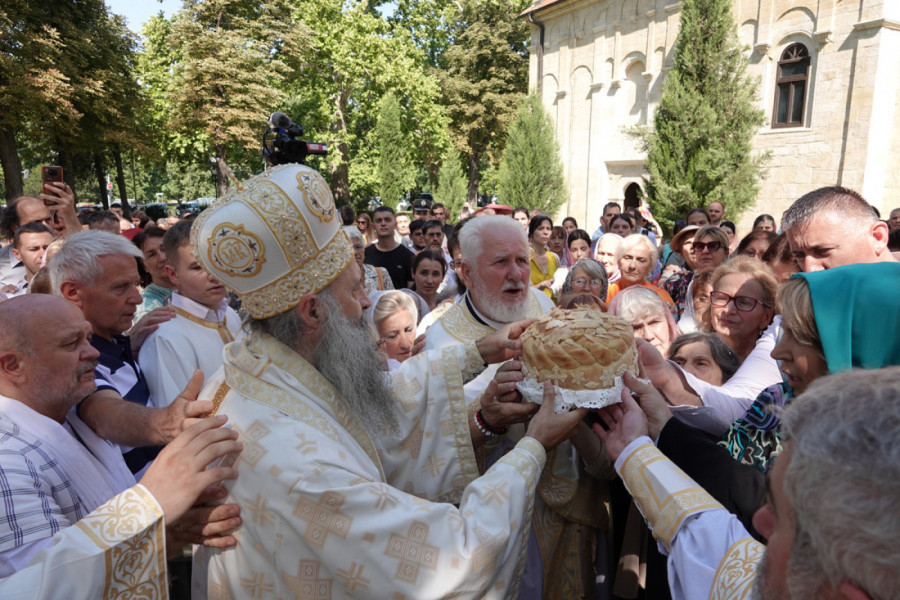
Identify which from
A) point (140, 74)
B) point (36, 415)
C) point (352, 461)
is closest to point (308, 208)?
point (352, 461)

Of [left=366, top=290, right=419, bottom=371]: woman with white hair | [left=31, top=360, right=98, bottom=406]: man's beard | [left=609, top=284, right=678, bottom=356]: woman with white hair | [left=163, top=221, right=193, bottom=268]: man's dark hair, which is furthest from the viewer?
[left=366, top=290, right=419, bottom=371]: woman with white hair

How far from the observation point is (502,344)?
2.78 m

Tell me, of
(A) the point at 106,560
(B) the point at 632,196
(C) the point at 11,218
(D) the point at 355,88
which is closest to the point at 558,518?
(A) the point at 106,560

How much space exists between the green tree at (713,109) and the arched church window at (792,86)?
88 cm

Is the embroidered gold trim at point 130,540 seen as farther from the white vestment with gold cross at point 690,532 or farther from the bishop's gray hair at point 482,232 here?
the bishop's gray hair at point 482,232

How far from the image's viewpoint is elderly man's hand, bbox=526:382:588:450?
2107 mm

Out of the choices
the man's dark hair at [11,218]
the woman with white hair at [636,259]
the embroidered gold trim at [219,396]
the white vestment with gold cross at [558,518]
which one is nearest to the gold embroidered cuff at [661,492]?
the white vestment with gold cross at [558,518]

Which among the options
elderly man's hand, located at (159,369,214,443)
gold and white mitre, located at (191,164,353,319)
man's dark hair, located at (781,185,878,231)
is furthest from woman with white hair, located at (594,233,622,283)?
elderly man's hand, located at (159,369,214,443)

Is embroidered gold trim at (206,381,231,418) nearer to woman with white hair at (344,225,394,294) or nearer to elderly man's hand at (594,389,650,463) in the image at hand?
elderly man's hand at (594,389,650,463)

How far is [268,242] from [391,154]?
1179 inches

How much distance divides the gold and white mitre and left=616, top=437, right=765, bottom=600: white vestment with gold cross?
4.43 ft

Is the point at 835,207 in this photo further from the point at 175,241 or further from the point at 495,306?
the point at 175,241

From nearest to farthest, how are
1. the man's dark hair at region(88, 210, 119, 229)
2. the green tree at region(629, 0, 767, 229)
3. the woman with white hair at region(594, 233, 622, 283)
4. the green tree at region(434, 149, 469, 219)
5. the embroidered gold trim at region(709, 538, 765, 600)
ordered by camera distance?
the embroidered gold trim at region(709, 538, 765, 600), the woman with white hair at region(594, 233, 622, 283), the man's dark hair at region(88, 210, 119, 229), the green tree at region(629, 0, 767, 229), the green tree at region(434, 149, 469, 219)

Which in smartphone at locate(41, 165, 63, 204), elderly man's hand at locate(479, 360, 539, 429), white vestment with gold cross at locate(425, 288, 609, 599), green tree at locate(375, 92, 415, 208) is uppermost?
green tree at locate(375, 92, 415, 208)
